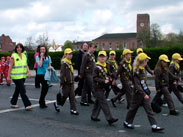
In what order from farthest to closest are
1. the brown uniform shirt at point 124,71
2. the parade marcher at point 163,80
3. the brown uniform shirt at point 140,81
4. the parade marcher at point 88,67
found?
the parade marcher at point 88,67 → the brown uniform shirt at point 124,71 → the parade marcher at point 163,80 → the brown uniform shirt at point 140,81

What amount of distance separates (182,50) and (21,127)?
1676cm

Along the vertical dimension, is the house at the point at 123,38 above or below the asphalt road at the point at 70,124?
above


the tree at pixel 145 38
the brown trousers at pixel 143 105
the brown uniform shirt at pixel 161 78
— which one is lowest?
the brown trousers at pixel 143 105

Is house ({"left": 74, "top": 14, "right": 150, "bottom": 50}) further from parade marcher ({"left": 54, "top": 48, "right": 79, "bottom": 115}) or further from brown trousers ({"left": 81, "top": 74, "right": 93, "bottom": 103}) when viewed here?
parade marcher ({"left": 54, "top": 48, "right": 79, "bottom": 115})

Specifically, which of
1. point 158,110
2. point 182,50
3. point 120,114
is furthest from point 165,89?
point 182,50

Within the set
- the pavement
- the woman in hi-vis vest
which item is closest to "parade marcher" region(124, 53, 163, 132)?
the pavement

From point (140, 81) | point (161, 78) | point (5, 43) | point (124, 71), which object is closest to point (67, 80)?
point (124, 71)

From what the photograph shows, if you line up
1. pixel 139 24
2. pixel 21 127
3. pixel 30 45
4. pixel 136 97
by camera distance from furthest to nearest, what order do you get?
1. pixel 139 24
2. pixel 30 45
3. pixel 21 127
4. pixel 136 97

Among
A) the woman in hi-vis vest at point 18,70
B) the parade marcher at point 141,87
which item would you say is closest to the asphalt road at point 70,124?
the parade marcher at point 141,87

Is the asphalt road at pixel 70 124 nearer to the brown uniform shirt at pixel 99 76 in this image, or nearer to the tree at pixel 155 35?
the brown uniform shirt at pixel 99 76

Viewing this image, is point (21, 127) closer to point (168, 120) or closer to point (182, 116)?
point (168, 120)

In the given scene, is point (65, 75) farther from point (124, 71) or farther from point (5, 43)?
point (5, 43)

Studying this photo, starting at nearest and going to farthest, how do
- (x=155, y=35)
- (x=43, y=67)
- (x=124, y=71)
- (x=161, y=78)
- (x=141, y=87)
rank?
(x=141, y=87) < (x=161, y=78) < (x=124, y=71) < (x=43, y=67) < (x=155, y=35)

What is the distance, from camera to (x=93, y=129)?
5.91 metres
